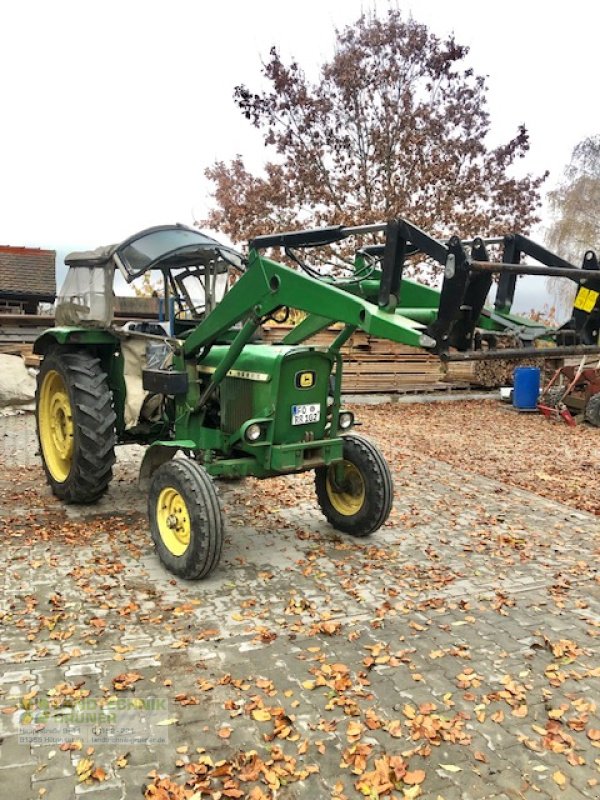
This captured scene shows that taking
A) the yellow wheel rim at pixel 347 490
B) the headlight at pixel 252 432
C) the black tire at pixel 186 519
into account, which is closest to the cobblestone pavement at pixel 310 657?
the black tire at pixel 186 519

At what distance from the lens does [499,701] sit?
10.9 feet

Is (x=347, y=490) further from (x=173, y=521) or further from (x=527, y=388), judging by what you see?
(x=527, y=388)

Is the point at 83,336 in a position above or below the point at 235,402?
above

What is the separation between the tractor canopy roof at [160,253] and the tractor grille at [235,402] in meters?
1.26

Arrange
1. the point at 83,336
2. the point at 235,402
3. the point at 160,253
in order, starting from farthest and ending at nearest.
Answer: the point at 83,336, the point at 160,253, the point at 235,402

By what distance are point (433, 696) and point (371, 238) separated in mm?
14777

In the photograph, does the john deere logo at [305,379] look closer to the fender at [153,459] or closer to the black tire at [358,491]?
the black tire at [358,491]

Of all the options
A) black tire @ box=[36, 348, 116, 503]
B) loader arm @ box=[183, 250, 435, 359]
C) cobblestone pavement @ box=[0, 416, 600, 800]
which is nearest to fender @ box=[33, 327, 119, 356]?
black tire @ box=[36, 348, 116, 503]

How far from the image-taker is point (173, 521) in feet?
15.6

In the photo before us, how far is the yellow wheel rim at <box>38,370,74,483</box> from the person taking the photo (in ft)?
21.2

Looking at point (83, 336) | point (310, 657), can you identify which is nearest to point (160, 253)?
point (83, 336)

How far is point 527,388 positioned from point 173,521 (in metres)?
10.1

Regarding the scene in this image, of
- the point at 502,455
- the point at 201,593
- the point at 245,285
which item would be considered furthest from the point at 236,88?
the point at 201,593

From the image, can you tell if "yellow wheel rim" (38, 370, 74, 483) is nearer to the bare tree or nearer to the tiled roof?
the tiled roof
